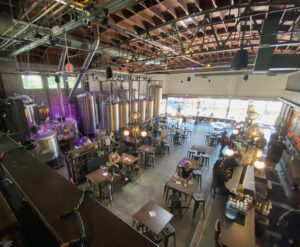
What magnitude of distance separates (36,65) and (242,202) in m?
A: 12.4

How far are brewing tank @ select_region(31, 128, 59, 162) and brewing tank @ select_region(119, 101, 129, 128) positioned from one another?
4.37 metres

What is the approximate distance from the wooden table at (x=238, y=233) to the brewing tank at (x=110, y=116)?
8.28 m

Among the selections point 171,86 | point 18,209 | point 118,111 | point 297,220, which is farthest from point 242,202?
point 171,86

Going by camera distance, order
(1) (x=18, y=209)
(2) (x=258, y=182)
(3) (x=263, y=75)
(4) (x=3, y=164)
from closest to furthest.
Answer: (1) (x=18, y=209)
(4) (x=3, y=164)
(2) (x=258, y=182)
(3) (x=263, y=75)

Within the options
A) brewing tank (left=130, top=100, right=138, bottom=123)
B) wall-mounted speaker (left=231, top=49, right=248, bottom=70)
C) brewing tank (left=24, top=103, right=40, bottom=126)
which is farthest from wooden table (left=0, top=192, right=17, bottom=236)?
brewing tank (left=130, top=100, right=138, bottom=123)

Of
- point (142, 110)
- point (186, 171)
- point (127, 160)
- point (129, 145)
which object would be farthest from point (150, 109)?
point (186, 171)

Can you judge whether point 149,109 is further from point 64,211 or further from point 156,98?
point 64,211

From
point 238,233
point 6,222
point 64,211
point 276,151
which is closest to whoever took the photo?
point 6,222

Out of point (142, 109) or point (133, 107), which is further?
point (142, 109)

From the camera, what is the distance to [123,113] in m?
10.7

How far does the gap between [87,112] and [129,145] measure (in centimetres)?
394

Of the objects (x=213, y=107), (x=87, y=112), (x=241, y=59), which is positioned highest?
(x=241, y=59)

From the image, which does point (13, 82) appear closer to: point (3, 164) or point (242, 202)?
point (3, 164)

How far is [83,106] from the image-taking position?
1001 centimetres
